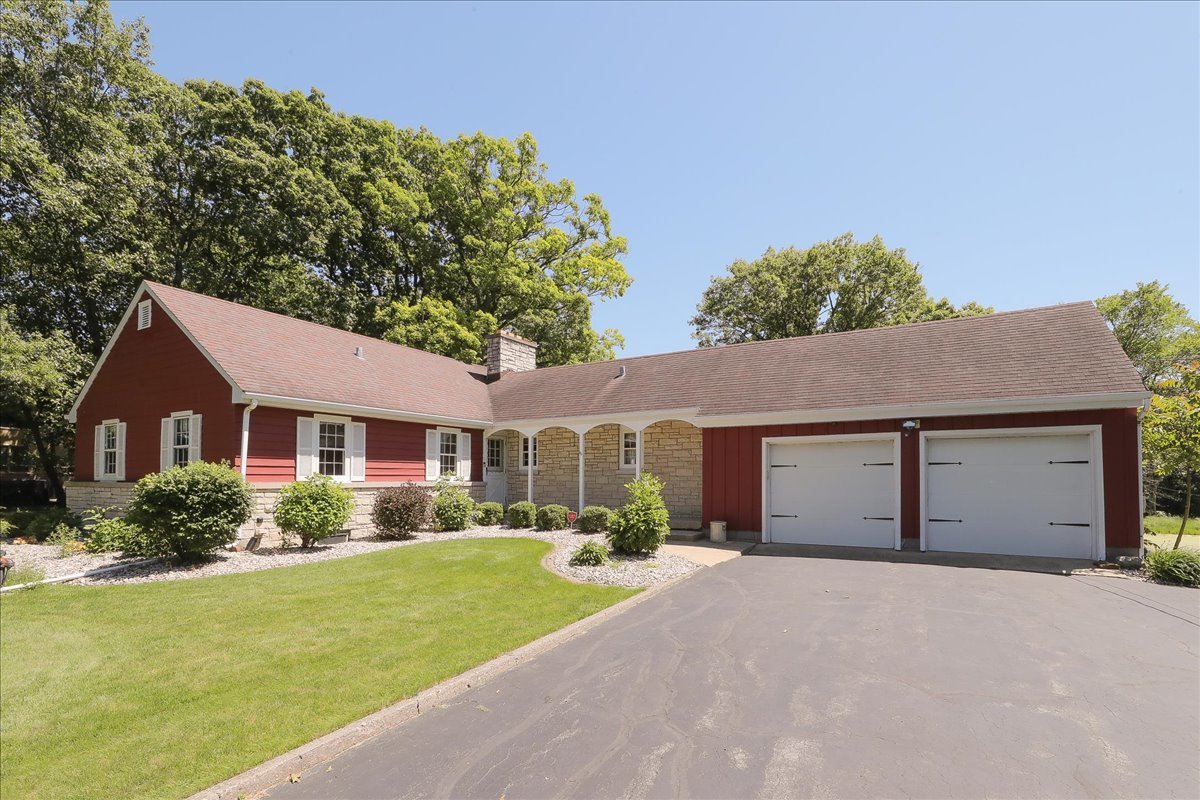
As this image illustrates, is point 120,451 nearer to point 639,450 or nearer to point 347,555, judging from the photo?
point 347,555

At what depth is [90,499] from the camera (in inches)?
612

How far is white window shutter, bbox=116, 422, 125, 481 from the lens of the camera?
15.4m

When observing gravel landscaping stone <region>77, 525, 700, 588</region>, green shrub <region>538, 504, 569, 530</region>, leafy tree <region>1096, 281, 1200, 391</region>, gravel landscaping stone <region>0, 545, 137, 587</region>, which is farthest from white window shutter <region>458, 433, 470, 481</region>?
leafy tree <region>1096, 281, 1200, 391</region>

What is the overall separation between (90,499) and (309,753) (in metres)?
16.9

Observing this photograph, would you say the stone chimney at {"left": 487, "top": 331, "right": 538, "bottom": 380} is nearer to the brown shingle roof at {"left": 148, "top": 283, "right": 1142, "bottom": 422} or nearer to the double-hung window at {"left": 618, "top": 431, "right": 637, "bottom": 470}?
the brown shingle roof at {"left": 148, "top": 283, "right": 1142, "bottom": 422}

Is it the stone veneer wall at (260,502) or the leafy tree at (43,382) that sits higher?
the leafy tree at (43,382)

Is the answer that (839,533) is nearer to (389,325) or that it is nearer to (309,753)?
(309,753)

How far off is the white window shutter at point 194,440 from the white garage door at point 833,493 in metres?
13.5

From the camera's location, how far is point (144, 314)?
15.0 m

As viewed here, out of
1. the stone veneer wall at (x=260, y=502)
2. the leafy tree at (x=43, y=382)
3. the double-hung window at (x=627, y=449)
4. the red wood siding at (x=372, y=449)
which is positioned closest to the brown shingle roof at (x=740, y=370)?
the red wood siding at (x=372, y=449)

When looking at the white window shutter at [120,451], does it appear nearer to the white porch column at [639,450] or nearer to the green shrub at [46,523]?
the green shrub at [46,523]

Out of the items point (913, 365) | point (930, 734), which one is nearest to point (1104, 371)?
point (913, 365)

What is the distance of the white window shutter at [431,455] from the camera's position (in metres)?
17.3

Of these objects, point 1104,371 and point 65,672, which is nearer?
point 65,672
